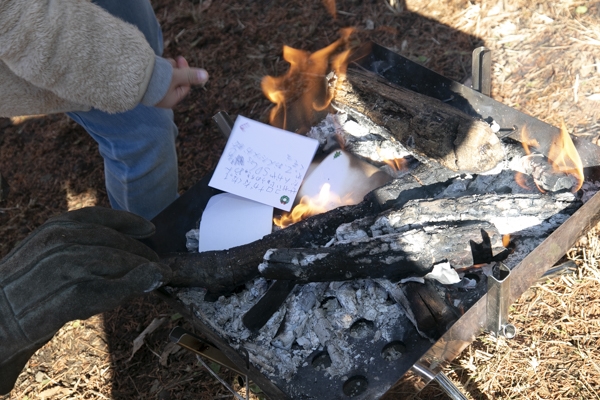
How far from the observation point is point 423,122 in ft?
7.17

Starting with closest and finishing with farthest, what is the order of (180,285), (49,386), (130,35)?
(130,35) → (180,285) → (49,386)

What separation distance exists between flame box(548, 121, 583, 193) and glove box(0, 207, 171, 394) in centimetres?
159

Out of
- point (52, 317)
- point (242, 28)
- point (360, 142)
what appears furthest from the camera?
point (242, 28)

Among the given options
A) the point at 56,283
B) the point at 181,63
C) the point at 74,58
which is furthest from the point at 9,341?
the point at 181,63

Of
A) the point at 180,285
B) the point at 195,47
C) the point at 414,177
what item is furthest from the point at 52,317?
the point at 195,47

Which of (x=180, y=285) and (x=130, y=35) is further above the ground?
(x=130, y=35)

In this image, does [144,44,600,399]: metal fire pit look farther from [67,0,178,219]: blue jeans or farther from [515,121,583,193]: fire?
[67,0,178,219]: blue jeans

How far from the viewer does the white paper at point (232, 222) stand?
2.41 meters

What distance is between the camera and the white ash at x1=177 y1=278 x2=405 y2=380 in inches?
73.5

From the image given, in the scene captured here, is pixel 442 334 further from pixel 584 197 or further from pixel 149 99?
pixel 149 99

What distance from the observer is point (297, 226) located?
2.18 m

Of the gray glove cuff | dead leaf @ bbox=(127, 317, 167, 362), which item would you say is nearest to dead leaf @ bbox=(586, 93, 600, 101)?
dead leaf @ bbox=(127, 317, 167, 362)

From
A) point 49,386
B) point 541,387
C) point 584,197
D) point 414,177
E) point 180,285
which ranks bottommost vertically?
point 49,386

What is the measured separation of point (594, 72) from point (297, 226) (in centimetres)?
199
